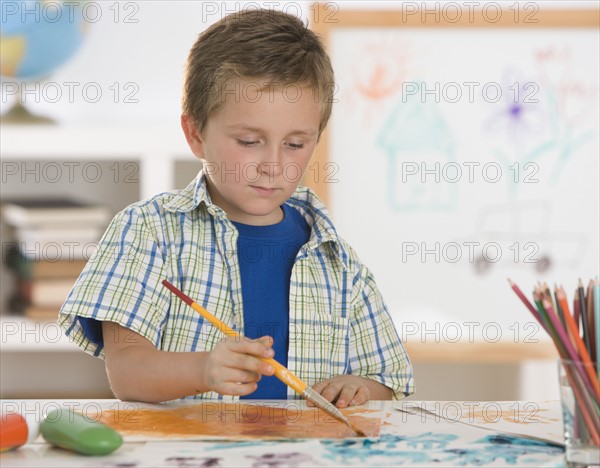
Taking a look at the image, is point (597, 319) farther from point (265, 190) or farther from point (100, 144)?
point (100, 144)

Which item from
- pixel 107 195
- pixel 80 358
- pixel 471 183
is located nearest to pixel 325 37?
pixel 471 183

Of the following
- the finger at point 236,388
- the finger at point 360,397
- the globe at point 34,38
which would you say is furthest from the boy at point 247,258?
the globe at point 34,38

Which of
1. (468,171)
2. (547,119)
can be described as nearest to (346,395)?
(468,171)

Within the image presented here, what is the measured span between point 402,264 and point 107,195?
29.7 inches

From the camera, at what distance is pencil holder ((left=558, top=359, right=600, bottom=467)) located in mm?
784

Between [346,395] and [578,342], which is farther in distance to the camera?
[346,395]

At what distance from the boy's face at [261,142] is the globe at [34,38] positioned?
1.13 m

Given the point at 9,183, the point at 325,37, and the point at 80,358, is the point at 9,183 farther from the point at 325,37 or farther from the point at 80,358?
the point at 325,37

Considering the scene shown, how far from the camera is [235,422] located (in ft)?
2.96

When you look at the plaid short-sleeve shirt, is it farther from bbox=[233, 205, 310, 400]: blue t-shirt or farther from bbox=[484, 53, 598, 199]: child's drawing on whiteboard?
bbox=[484, 53, 598, 199]: child's drawing on whiteboard

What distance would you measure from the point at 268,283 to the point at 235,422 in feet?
1.14

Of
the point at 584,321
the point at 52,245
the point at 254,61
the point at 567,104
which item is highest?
the point at 567,104

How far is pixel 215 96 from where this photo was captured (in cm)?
119

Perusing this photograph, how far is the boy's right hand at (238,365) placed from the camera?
0.91 m
